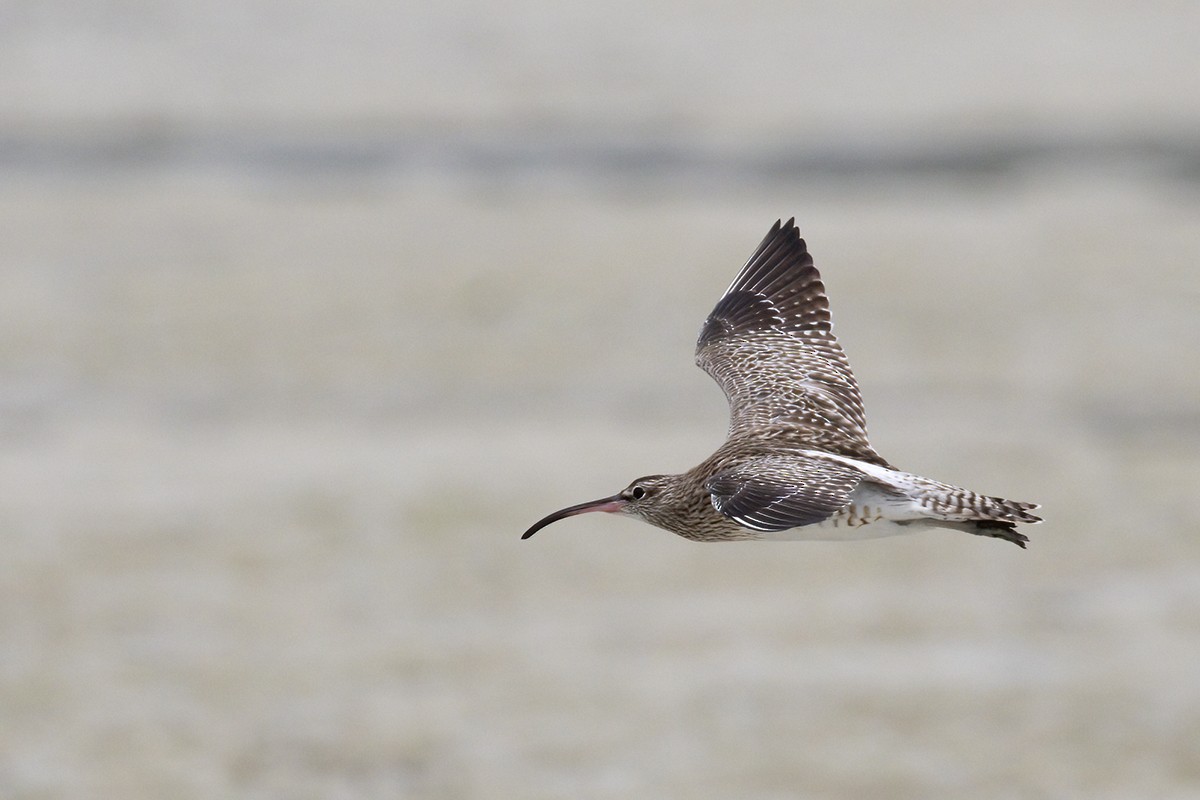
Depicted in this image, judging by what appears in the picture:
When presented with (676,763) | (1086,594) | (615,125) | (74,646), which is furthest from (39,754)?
(615,125)

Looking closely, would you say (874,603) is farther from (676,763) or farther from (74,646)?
(74,646)

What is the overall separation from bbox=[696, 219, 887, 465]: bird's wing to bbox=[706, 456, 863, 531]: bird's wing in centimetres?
137

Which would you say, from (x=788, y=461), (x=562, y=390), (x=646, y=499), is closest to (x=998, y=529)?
(x=788, y=461)

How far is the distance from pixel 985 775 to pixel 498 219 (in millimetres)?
20905

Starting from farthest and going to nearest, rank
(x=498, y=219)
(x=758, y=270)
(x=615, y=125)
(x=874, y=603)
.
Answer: (x=615, y=125), (x=498, y=219), (x=874, y=603), (x=758, y=270)

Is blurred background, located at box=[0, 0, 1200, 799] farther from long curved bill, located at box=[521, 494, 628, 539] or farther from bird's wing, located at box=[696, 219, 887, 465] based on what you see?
long curved bill, located at box=[521, 494, 628, 539]

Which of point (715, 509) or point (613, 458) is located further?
point (613, 458)

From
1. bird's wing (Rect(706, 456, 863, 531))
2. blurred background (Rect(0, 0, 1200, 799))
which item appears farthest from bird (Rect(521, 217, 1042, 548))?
blurred background (Rect(0, 0, 1200, 799))

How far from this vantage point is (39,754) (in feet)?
75.1

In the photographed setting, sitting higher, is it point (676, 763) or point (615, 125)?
point (615, 125)

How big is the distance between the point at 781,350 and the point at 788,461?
247 centimetres

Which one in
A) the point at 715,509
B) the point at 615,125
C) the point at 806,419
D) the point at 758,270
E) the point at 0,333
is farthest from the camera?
the point at 615,125

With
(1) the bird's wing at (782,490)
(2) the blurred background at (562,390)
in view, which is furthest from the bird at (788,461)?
(2) the blurred background at (562,390)

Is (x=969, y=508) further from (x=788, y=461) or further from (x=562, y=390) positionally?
(x=562, y=390)
